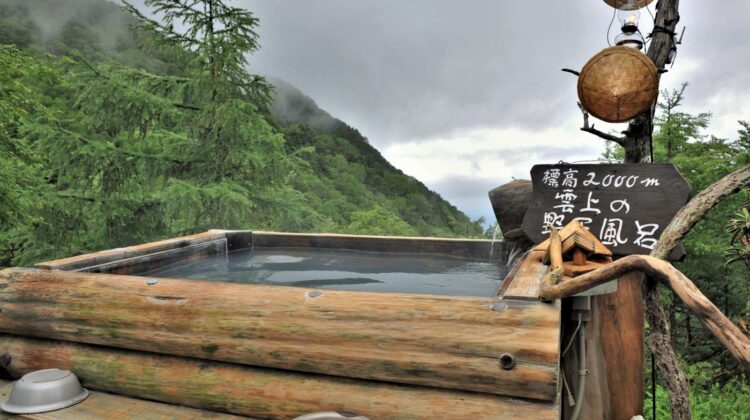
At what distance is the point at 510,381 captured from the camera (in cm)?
150

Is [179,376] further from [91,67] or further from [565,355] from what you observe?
[91,67]

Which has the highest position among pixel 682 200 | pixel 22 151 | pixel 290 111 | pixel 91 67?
pixel 290 111

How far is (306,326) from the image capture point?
69.5 inches

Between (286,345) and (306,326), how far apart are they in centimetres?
12

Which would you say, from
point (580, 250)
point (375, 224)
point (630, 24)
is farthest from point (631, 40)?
point (375, 224)

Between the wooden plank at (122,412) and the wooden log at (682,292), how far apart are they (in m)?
1.45

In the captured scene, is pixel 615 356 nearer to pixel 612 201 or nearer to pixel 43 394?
pixel 612 201

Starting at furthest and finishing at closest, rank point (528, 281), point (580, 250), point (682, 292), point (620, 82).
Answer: point (620, 82) < point (580, 250) < point (528, 281) < point (682, 292)

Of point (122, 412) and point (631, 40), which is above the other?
point (631, 40)

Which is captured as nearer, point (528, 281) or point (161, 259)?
point (528, 281)

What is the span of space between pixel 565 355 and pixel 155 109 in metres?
7.68

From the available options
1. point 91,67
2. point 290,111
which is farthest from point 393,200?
point 91,67

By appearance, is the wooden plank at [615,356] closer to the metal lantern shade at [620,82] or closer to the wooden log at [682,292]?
the wooden log at [682,292]

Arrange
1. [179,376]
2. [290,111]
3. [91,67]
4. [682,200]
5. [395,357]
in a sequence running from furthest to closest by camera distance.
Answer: [290,111] < [91,67] < [682,200] < [179,376] < [395,357]
